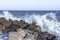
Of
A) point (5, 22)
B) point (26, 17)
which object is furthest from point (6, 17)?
point (26, 17)

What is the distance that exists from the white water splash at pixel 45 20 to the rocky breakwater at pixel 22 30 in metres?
0.04

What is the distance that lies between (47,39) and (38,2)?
34 centimetres

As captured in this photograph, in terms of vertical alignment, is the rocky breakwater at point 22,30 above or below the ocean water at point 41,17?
below

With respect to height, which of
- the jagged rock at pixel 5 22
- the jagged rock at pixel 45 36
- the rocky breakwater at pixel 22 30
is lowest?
the jagged rock at pixel 45 36

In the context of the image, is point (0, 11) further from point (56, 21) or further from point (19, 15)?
point (56, 21)

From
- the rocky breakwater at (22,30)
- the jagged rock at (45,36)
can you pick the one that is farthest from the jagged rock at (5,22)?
the jagged rock at (45,36)

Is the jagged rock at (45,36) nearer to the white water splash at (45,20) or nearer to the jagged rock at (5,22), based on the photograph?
the white water splash at (45,20)

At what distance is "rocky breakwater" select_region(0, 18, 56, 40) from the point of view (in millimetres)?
1246

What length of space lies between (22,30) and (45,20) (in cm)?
22

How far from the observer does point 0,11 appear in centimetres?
138

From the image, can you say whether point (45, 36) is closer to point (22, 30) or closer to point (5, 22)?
point (22, 30)

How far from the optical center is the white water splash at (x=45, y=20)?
1.31 meters

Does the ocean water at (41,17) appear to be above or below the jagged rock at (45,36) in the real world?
above

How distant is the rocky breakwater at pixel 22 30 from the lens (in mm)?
1246
